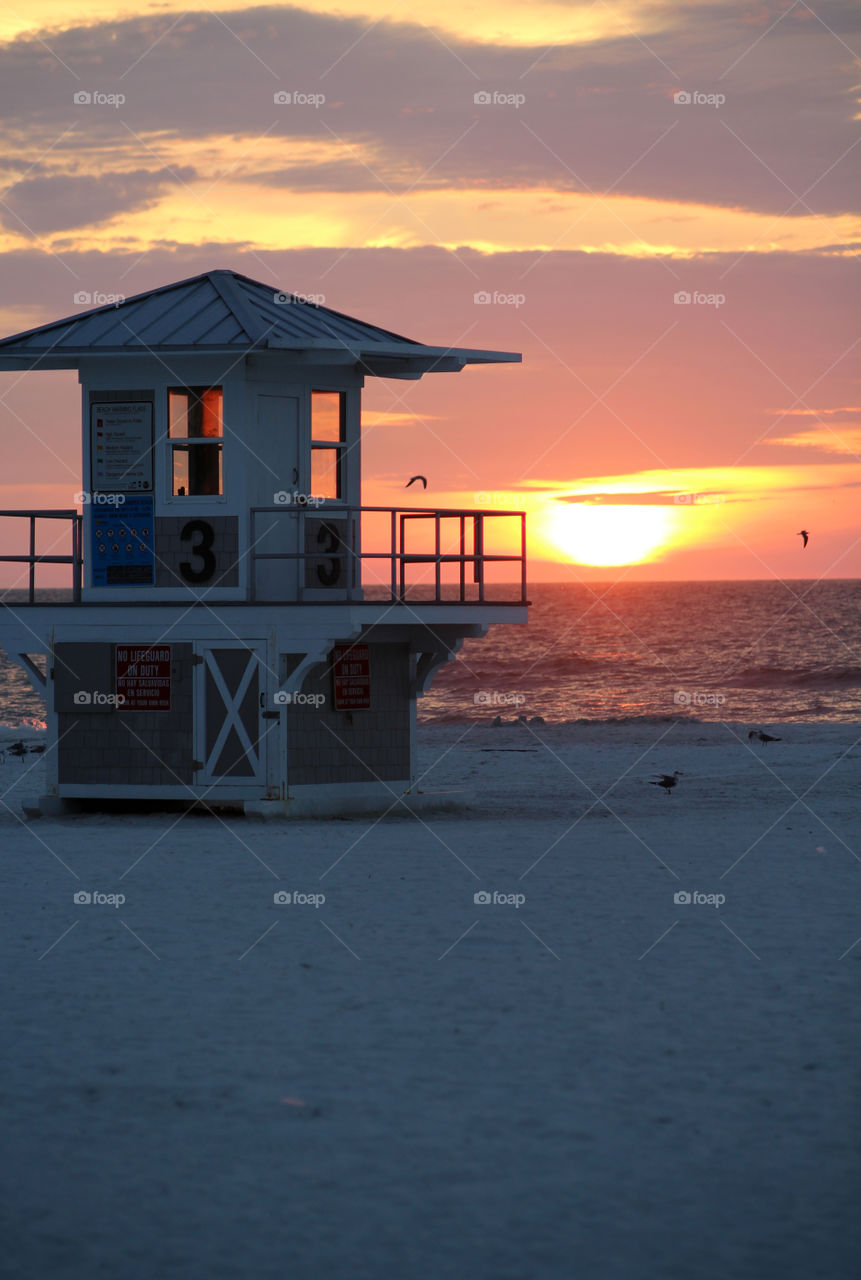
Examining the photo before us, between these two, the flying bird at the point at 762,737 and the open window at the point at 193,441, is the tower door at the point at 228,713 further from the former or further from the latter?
the flying bird at the point at 762,737

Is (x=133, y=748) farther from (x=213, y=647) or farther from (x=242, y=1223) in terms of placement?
(x=242, y=1223)

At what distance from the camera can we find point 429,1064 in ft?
24.7

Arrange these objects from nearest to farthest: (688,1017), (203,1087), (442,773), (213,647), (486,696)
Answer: (203,1087) → (688,1017) → (213,647) → (442,773) → (486,696)

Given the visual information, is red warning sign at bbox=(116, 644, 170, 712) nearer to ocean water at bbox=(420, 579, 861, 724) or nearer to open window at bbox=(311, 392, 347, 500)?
open window at bbox=(311, 392, 347, 500)

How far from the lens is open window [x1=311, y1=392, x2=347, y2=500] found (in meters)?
17.6

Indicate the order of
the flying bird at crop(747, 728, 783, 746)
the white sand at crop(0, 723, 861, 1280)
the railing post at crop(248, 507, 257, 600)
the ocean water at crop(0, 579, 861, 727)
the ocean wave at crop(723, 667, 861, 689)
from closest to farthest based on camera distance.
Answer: the white sand at crop(0, 723, 861, 1280) < the railing post at crop(248, 507, 257, 600) < the flying bird at crop(747, 728, 783, 746) < the ocean water at crop(0, 579, 861, 727) < the ocean wave at crop(723, 667, 861, 689)

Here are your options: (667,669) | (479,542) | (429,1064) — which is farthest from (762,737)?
(667,669)

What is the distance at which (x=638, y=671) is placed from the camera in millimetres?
68938

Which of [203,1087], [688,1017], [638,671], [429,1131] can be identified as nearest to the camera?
[429,1131]

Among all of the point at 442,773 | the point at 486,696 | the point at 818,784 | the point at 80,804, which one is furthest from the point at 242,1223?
the point at 486,696

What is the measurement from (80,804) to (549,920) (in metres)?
8.64

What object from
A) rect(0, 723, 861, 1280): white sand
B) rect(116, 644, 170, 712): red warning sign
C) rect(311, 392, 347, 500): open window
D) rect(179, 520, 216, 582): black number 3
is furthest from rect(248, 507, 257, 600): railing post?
rect(0, 723, 861, 1280): white sand

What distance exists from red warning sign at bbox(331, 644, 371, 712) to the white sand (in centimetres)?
336

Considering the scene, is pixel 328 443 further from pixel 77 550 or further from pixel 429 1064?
pixel 429 1064
